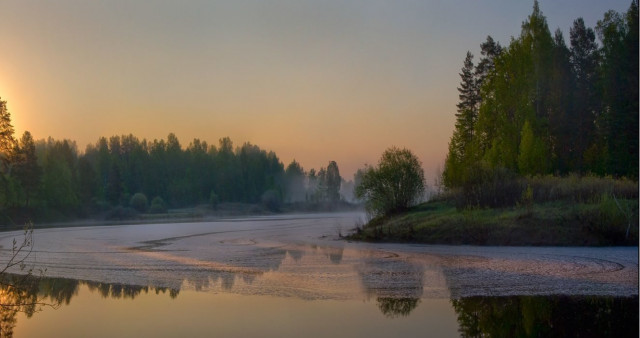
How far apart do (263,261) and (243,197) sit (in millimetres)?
120625

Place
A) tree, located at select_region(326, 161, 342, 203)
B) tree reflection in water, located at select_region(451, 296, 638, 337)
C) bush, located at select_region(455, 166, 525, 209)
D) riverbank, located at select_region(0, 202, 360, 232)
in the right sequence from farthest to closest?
tree, located at select_region(326, 161, 342, 203) → riverbank, located at select_region(0, 202, 360, 232) → bush, located at select_region(455, 166, 525, 209) → tree reflection in water, located at select_region(451, 296, 638, 337)

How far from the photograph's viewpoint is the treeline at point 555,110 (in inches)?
1661

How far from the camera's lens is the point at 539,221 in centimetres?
2778

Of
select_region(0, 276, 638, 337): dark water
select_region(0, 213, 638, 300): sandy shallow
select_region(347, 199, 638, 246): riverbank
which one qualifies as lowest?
select_region(0, 276, 638, 337): dark water

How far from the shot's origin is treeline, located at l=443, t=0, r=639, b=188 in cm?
4219

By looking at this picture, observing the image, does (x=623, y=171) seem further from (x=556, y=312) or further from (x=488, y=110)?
(x=556, y=312)

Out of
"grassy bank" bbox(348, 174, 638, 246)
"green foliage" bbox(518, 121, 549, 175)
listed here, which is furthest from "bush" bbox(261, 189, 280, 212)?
"grassy bank" bbox(348, 174, 638, 246)

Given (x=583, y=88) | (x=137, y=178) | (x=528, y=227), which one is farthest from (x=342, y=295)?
(x=137, y=178)

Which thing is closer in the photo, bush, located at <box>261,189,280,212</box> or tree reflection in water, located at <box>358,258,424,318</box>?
tree reflection in water, located at <box>358,258,424,318</box>

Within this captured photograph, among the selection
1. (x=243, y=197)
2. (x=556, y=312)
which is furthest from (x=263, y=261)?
(x=243, y=197)

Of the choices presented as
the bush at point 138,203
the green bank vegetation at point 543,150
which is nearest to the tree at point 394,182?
the green bank vegetation at point 543,150

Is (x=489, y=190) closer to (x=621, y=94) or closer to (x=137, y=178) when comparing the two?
(x=621, y=94)

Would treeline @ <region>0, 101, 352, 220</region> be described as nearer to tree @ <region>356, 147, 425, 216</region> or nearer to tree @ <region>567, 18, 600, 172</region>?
tree @ <region>356, 147, 425, 216</region>

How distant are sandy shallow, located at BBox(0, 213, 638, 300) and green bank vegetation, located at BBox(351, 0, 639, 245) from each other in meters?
2.34
